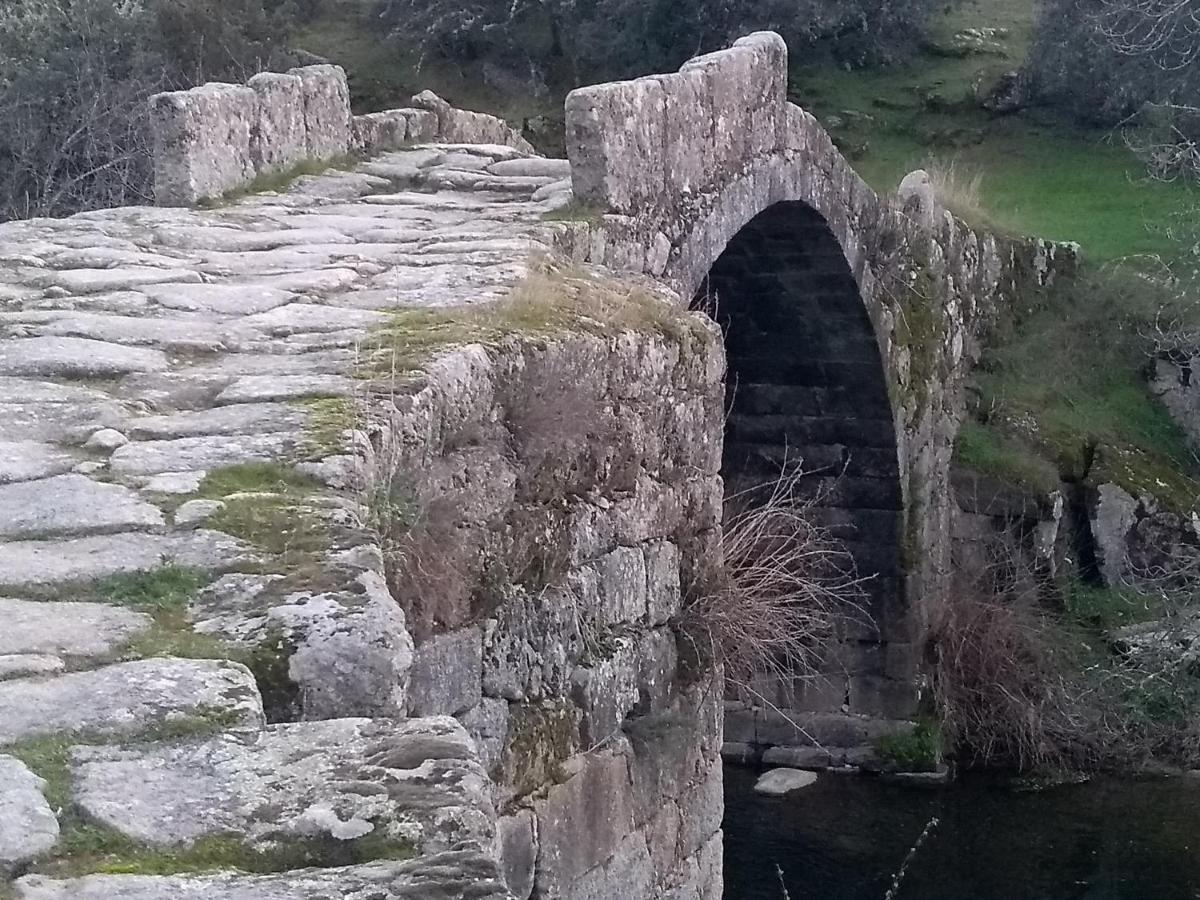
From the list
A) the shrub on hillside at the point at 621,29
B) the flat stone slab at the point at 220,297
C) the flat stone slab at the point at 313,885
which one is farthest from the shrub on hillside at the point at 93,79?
the flat stone slab at the point at 313,885

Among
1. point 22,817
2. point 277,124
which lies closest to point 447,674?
point 22,817

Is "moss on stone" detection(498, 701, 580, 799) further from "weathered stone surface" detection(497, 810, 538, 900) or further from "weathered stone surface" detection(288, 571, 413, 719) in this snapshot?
"weathered stone surface" detection(288, 571, 413, 719)

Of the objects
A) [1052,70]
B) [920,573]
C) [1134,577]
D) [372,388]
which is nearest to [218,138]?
[372,388]

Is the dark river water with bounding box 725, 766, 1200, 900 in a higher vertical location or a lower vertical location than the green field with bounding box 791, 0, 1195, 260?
lower

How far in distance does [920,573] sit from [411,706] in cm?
846

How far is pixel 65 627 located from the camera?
2180mm

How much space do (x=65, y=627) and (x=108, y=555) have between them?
0.23 m

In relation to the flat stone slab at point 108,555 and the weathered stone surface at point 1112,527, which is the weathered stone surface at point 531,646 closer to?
the flat stone slab at point 108,555

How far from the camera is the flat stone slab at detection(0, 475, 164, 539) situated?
2.49m

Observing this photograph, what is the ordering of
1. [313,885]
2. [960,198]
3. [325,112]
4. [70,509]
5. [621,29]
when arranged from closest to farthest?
[313,885]
[70,509]
[325,112]
[960,198]
[621,29]

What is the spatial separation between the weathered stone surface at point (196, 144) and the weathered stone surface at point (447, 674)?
2.83 meters

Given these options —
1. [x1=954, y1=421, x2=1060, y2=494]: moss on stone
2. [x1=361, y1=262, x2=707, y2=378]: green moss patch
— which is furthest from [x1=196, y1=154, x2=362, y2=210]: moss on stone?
[x1=954, y1=421, x2=1060, y2=494]: moss on stone

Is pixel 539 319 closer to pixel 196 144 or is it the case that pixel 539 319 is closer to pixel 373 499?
pixel 373 499

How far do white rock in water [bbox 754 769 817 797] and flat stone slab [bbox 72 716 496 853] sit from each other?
8.66m
